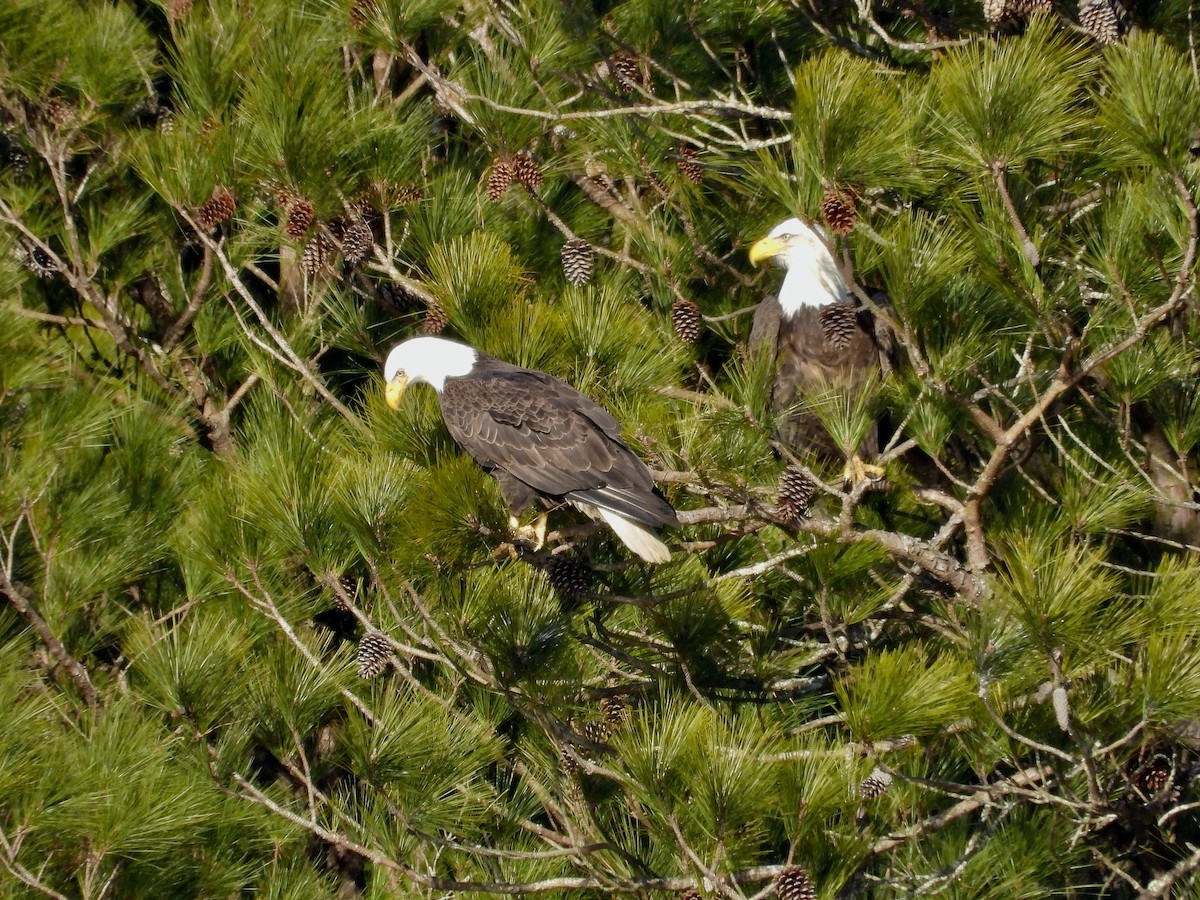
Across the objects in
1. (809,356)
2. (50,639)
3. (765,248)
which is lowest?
(50,639)

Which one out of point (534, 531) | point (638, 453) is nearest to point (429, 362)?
point (534, 531)

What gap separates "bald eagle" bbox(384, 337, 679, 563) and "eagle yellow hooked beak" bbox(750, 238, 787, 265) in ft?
2.34

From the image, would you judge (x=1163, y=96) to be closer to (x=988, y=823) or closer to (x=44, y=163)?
(x=988, y=823)

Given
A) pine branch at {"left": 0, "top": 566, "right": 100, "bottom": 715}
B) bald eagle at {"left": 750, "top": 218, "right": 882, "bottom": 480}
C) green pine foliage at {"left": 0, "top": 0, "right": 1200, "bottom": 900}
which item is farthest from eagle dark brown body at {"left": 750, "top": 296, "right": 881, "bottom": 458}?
pine branch at {"left": 0, "top": 566, "right": 100, "bottom": 715}

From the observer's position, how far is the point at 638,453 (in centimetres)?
336

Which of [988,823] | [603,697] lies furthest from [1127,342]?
[603,697]

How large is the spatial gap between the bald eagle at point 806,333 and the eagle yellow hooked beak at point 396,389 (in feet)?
3.38

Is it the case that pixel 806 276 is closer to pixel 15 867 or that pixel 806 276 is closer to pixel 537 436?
pixel 537 436

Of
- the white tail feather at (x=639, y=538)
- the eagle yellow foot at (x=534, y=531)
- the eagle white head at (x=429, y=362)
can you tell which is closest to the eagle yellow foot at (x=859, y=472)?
the white tail feather at (x=639, y=538)

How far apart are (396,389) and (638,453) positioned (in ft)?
2.85

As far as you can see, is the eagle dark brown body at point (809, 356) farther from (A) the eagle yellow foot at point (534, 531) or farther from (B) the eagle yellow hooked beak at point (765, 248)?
(A) the eagle yellow foot at point (534, 531)

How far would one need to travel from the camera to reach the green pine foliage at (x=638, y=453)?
275 cm

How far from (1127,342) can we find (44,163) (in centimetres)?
388

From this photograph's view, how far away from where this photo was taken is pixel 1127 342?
269 centimetres
